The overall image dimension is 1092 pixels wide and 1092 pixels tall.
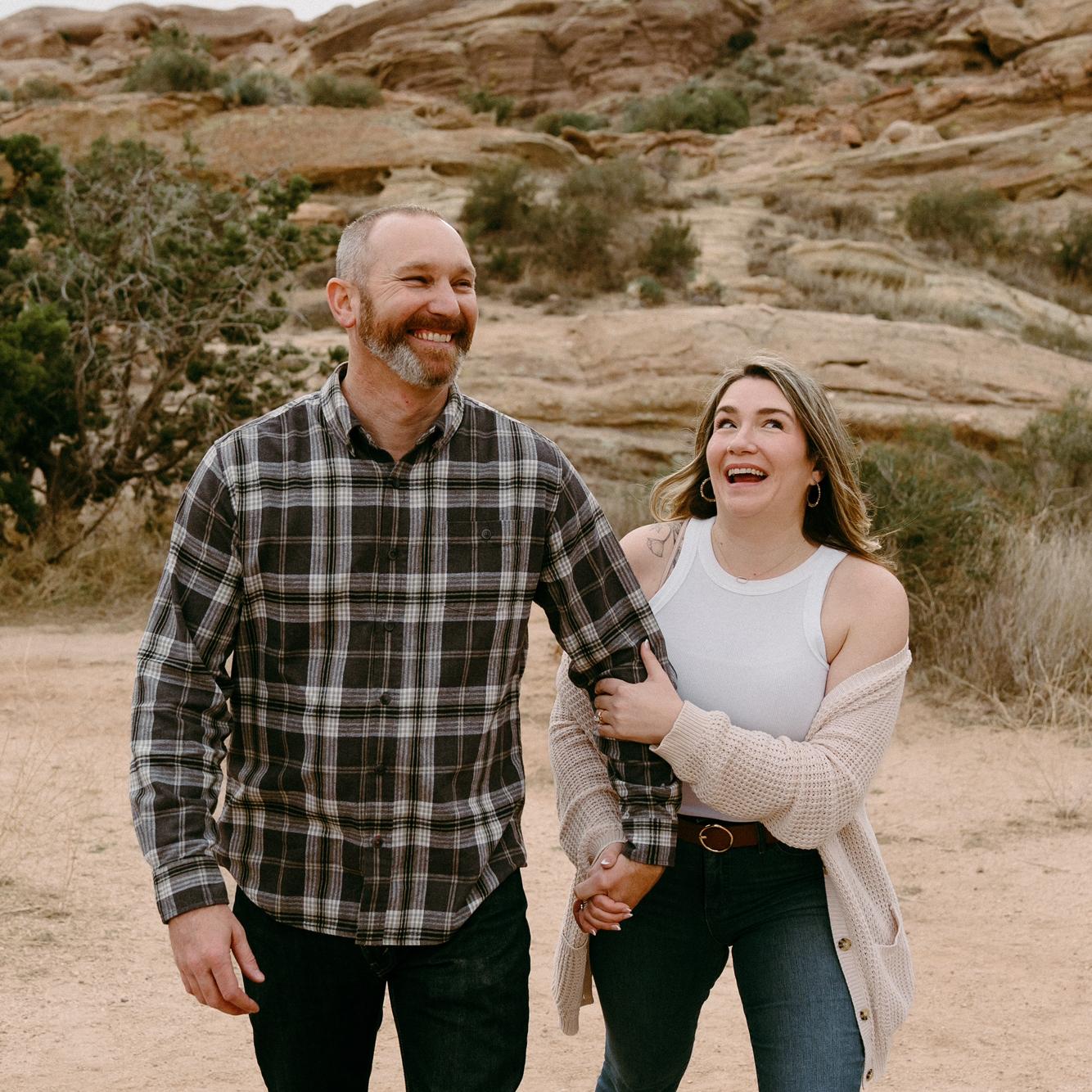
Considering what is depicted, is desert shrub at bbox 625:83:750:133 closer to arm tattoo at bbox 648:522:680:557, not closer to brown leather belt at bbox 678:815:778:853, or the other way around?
arm tattoo at bbox 648:522:680:557

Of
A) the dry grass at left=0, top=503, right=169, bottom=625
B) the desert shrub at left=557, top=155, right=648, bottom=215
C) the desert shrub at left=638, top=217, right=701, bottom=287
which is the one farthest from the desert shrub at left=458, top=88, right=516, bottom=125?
the dry grass at left=0, top=503, right=169, bottom=625

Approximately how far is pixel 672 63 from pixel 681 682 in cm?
4621

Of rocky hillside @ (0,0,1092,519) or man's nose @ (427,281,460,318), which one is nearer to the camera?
man's nose @ (427,281,460,318)

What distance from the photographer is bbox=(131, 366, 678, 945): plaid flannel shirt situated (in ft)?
6.31

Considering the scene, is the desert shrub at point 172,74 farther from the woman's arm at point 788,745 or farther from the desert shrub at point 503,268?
the woman's arm at point 788,745

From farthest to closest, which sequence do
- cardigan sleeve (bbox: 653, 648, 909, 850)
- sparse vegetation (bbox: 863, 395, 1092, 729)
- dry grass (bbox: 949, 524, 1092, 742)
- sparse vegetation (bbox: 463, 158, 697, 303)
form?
sparse vegetation (bbox: 463, 158, 697, 303), sparse vegetation (bbox: 863, 395, 1092, 729), dry grass (bbox: 949, 524, 1092, 742), cardigan sleeve (bbox: 653, 648, 909, 850)

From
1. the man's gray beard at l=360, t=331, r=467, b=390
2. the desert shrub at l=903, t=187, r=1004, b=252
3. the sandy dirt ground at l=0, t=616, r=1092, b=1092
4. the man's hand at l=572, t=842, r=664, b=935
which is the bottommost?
the sandy dirt ground at l=0, t=616, r=1092, b=1092

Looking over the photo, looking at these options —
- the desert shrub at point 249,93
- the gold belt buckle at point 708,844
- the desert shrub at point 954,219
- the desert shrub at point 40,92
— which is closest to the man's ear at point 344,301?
the gold belt buckle at point 708,844

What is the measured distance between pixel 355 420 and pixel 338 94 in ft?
102

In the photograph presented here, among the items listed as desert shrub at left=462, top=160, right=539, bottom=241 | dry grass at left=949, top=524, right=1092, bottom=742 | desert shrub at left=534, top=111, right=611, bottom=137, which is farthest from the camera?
desert shrub at left=534, top=111, right=611, bottom=137

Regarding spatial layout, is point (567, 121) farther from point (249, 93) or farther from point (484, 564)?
point (484, 564)

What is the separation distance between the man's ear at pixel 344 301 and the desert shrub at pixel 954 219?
65.5 ft

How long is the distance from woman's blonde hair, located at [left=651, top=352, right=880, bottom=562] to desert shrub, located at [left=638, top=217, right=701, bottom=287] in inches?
552

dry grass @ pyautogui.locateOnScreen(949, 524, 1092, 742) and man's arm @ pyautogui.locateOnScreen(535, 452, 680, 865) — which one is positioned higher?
man's arm @ pyautogui.locateOnScreen(535, 452, 680, 865)
